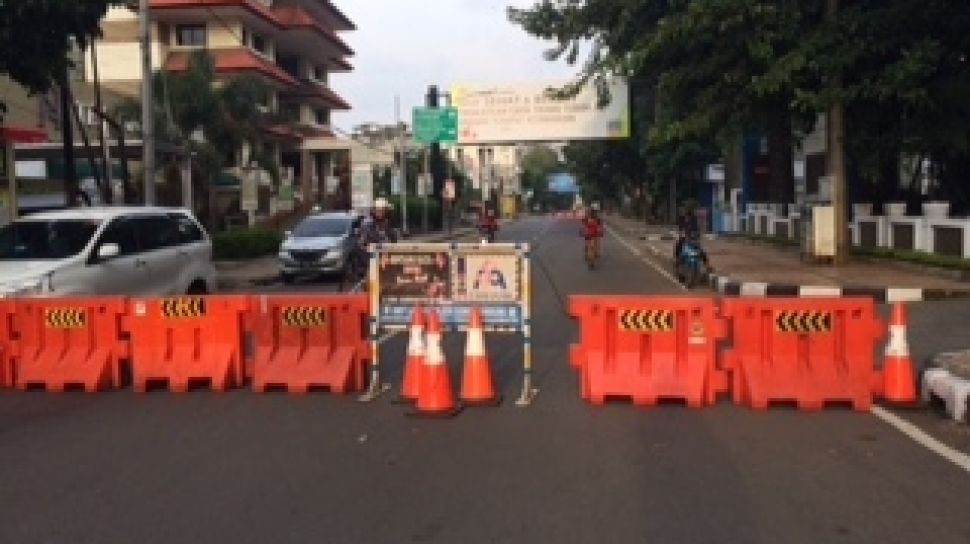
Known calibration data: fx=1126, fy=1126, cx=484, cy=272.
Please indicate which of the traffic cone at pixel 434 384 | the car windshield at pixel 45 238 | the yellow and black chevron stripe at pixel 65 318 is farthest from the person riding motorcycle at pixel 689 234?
the yellow and black chevron stripe at pixel 65 318

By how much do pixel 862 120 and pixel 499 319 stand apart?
1685 cm

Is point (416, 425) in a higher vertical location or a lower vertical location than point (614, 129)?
lower

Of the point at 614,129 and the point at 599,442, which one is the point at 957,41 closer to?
the point at 599,442

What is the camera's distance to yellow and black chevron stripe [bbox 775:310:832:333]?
9.29m

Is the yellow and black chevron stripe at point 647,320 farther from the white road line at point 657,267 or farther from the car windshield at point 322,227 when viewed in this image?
the car windshield at point 322,227

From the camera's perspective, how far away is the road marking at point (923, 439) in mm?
7258

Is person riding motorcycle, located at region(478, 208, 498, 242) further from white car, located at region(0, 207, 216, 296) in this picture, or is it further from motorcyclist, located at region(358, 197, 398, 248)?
white car, located at region(0, 207, 216, 296)

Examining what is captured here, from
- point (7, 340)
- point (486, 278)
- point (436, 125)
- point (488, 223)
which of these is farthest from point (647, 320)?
point (436, 125)

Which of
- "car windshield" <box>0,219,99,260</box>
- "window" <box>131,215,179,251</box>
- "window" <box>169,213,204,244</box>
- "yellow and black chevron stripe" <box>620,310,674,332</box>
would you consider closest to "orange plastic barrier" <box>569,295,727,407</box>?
"yellow and black chevron stripe" <box>620,310,674,332</box>

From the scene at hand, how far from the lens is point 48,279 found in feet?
40.9

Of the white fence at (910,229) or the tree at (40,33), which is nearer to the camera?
the tree at (40,33)

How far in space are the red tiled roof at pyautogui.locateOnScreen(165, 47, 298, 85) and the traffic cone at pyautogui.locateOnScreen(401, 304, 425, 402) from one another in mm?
44604

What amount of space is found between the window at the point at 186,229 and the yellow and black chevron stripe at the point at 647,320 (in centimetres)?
824

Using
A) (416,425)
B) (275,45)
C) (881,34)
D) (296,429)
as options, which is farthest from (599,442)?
(275,45)
